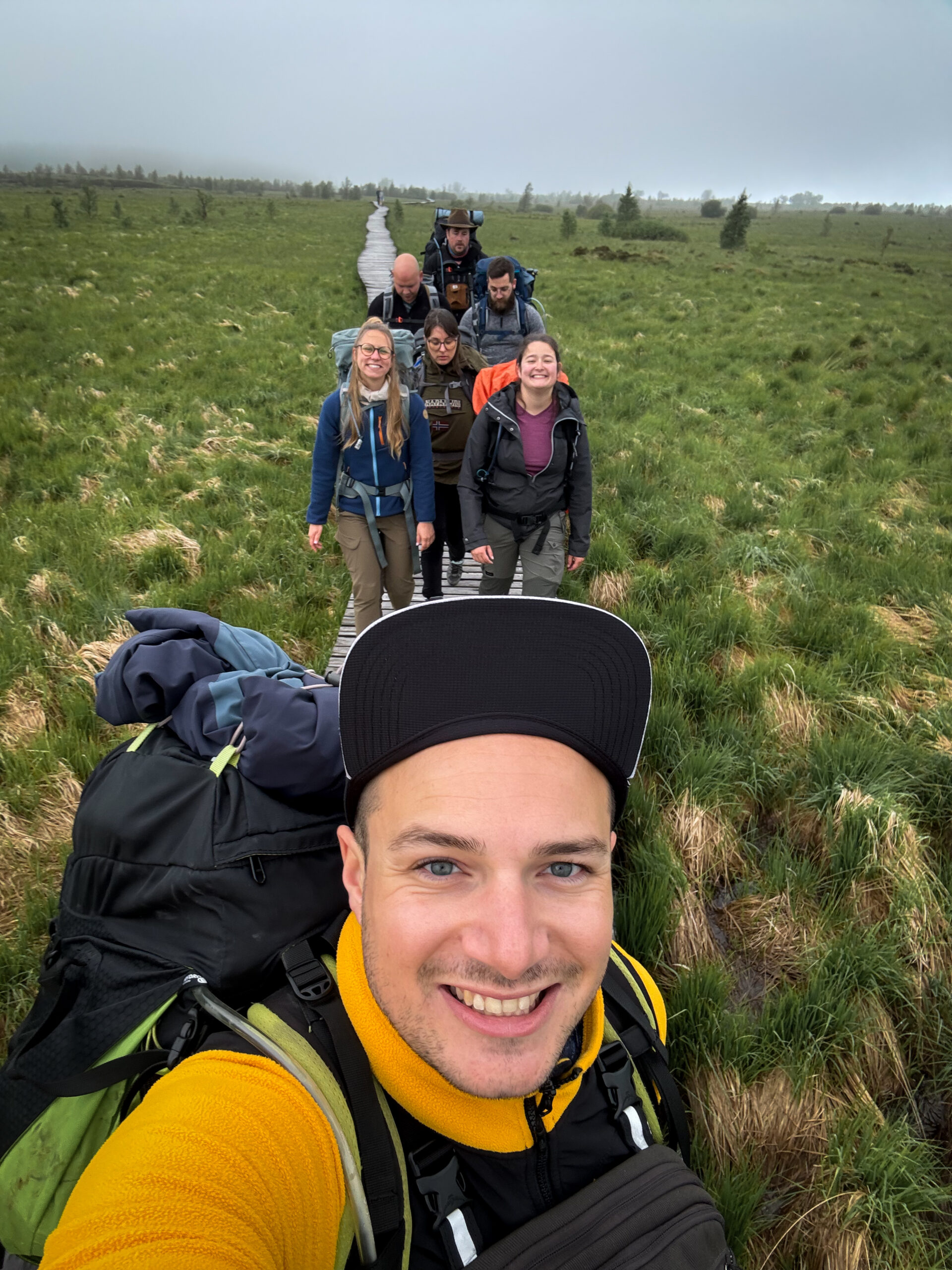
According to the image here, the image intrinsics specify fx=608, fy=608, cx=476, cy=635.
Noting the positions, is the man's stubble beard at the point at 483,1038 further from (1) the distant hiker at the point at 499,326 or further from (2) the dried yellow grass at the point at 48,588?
(1) the distant hiker at the point at 499,326

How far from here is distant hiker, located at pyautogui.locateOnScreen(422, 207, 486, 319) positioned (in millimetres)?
6449

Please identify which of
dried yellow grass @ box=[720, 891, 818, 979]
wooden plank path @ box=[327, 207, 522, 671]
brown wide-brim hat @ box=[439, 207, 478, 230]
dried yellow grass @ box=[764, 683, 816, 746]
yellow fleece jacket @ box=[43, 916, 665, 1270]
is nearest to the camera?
yellow fleece jacket @ box=[43, 916, 665, 1270]

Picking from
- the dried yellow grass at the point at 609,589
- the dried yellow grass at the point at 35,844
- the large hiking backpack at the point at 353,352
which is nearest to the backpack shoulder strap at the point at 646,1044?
the dried yellow grass at the point at 35,844

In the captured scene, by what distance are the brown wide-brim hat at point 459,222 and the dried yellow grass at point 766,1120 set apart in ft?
23.8

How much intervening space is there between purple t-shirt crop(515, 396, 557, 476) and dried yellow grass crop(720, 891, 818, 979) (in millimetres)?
2798

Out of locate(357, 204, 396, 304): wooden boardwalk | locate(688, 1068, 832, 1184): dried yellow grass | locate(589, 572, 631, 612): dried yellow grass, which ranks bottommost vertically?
locate(688, 1068, 832, 1184): dried yellow grass

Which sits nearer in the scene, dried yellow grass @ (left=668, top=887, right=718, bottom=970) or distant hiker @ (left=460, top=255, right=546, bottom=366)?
dried yellow grass @ (left=668, top=887, right=718, bottom=970)

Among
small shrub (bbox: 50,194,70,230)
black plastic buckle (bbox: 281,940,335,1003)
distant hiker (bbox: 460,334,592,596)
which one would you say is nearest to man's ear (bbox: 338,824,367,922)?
black plastic buckle (bbox: 281,940,335,1003)

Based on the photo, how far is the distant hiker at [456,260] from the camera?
6449 millimetres

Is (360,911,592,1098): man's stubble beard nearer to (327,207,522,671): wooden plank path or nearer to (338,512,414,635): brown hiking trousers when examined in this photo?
(327,207,522,671): wooden plank path

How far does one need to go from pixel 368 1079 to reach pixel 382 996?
18 cm

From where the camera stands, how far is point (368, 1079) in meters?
1.19

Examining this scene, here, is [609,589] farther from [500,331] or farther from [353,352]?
[500,331]

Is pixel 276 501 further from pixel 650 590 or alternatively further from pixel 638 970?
pixel 638 970
